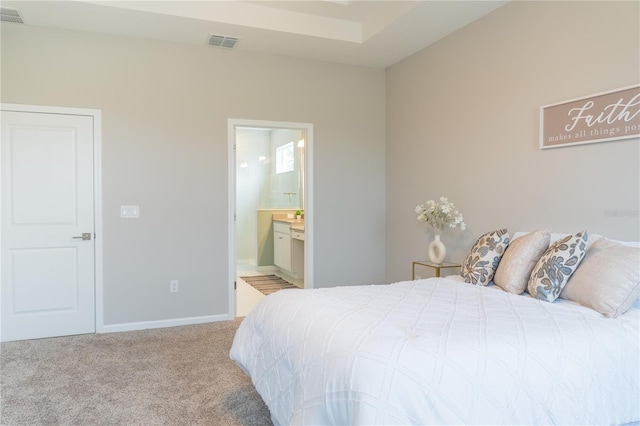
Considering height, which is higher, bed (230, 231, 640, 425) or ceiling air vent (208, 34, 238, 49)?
ceiling air vent (208, 34, 238, 49)

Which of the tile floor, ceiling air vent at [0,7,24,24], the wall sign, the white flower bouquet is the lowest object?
the tile floor

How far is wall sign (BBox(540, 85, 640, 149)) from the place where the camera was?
100 inches

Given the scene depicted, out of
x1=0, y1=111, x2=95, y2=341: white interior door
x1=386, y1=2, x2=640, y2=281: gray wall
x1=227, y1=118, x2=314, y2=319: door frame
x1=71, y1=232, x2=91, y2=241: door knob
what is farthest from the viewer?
x1=227, y1=118, x2=314, y2=319: door frame

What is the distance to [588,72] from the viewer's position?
279cm

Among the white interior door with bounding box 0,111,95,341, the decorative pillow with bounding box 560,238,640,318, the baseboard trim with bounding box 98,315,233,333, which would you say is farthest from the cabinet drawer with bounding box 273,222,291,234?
the decorative pillow with bounding box 560,238,640,318

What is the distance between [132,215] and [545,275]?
338 centimetres

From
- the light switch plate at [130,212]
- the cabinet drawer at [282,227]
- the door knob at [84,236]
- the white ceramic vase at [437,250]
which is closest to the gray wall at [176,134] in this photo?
the light switch plate at [130,212]

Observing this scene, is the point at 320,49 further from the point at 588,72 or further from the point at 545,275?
the point at 545,275

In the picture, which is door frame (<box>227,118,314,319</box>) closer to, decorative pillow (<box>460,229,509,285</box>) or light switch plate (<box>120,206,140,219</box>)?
light switch plate (<box>120,206,140,219</box>)

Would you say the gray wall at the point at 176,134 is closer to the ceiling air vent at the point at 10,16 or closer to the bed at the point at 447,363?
the ceiling air vent at the point at 10,16

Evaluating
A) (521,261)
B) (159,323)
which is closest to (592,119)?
(521,261)

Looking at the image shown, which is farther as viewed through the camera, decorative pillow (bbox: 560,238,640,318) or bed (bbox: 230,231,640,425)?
decorative pillow (bbox: 560,238,640,318)

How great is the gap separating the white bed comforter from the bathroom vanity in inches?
152

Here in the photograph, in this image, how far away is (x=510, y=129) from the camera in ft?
11.1
